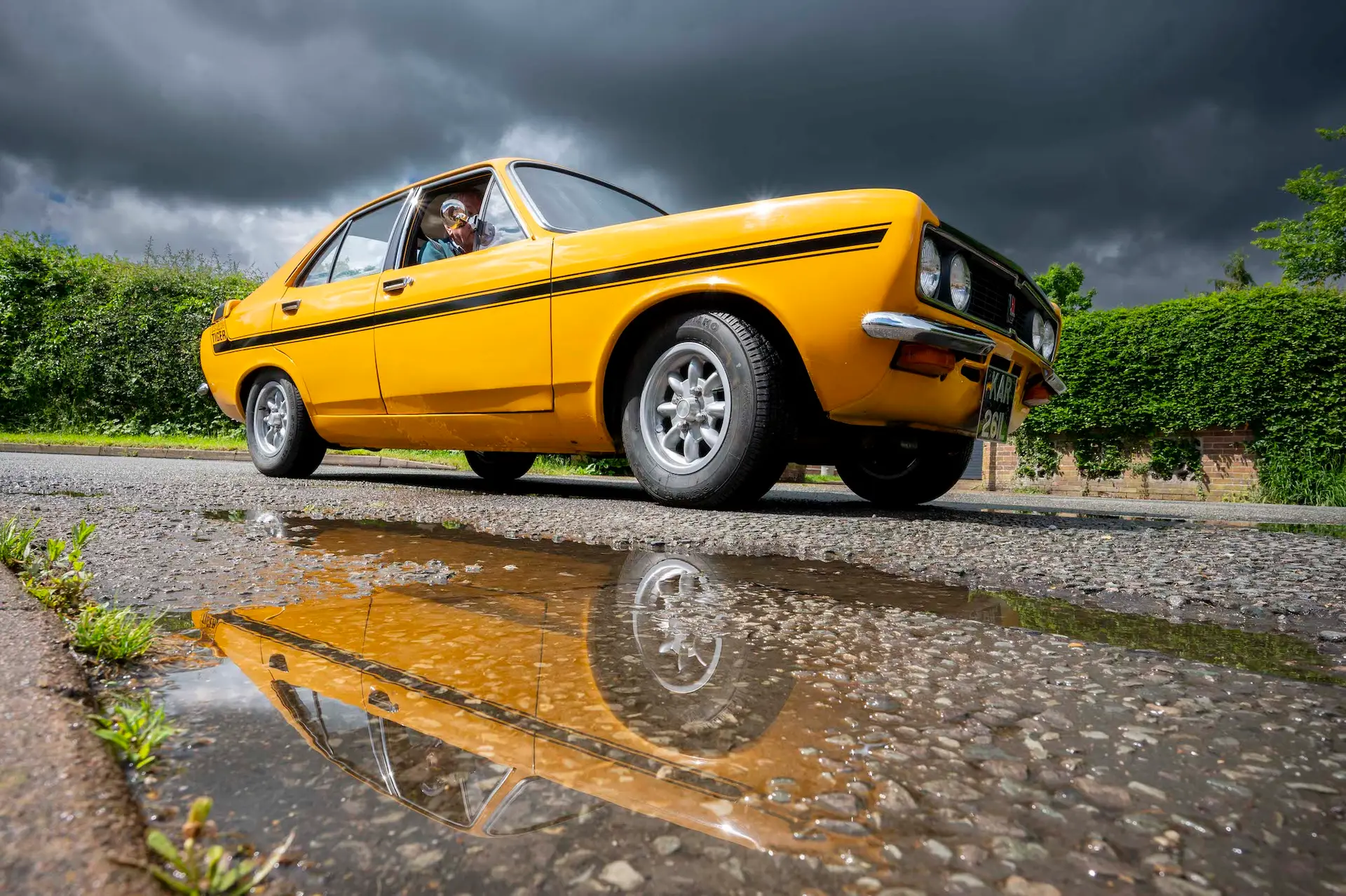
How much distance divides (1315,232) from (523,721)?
2927cm

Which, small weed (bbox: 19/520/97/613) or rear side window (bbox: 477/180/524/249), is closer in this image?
small weed (bbox: 19/520/97/613)

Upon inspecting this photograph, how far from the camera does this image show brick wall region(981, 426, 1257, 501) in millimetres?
10023

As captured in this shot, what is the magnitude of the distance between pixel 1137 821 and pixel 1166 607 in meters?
1.09

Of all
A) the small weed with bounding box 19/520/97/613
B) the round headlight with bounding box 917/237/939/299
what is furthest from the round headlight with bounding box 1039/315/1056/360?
the small weed with bounding box 19/520/97/613

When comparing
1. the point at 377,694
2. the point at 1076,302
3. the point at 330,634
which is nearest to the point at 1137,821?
the point at 377,694

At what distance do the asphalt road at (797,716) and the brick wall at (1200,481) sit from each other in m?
9.62

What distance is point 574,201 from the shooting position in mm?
3979

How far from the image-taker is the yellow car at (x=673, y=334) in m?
2.81

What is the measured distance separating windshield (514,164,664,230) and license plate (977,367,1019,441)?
179 centimetres

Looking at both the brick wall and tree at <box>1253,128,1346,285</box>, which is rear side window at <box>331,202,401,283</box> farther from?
tree at <box>1253,128,1346,285</box>

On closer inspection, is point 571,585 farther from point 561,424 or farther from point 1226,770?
point 561,424

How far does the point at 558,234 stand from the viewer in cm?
351

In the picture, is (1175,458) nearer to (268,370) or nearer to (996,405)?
(996,405)

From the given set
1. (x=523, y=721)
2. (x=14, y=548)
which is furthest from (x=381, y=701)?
(x=14, y=548)
